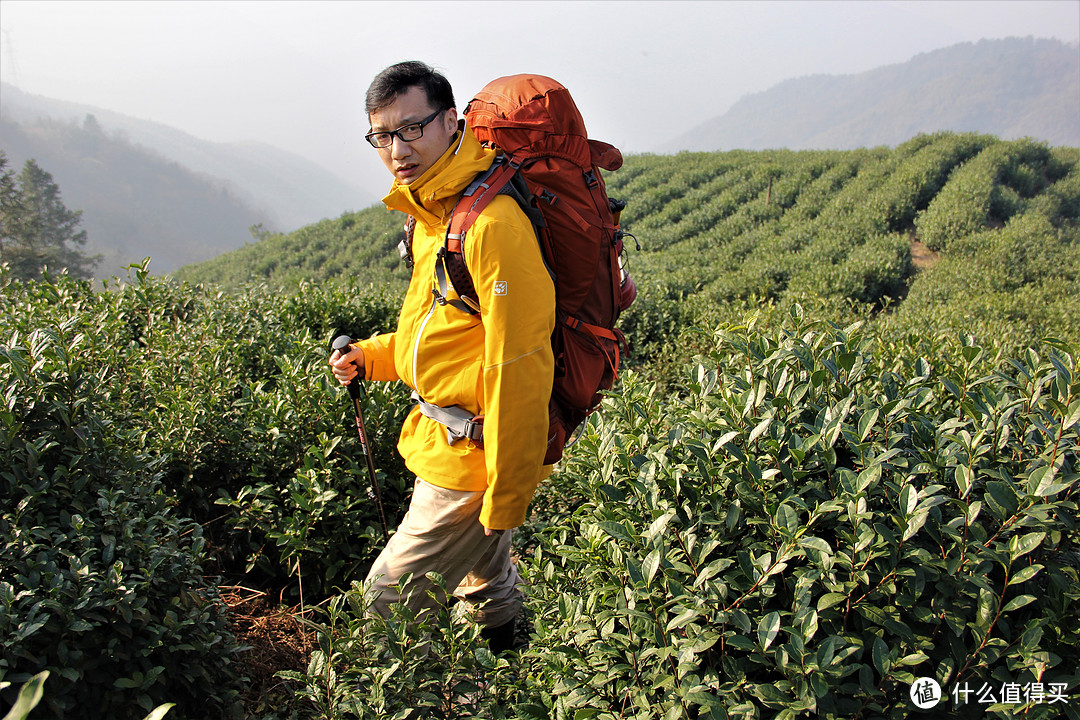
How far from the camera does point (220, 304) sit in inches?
205

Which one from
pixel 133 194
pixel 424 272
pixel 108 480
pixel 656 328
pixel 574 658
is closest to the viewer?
pixel 574 658

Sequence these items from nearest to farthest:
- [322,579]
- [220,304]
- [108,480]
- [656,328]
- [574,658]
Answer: [574,658] < [108,480] < [322,579] < [220,304] < [656,328]

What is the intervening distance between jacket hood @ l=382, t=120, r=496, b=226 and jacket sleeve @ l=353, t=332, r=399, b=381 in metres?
0.66

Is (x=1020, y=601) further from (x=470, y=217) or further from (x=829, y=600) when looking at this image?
(x=470, y=217)

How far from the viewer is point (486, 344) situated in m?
2.00

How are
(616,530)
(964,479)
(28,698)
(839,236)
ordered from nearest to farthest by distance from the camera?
1. (28,698)
2. (964,479)
3. (616,530)
4. (839,236)

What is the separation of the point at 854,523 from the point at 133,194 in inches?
4781

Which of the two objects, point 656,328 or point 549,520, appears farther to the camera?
point 656,328

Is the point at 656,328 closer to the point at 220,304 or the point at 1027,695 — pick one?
the point at 220,304

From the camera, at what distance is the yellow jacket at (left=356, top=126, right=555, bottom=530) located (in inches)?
77.9

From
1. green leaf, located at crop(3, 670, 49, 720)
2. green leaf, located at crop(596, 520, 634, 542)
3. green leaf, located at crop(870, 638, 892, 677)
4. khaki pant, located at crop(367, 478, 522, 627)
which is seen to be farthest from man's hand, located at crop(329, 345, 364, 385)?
green leaf, located at crop(870, 638, 892, 677)

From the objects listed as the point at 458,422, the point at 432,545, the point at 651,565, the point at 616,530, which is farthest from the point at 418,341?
the point at 651,565

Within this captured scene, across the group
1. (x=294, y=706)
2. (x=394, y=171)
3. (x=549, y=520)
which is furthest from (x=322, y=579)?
(x=394, y=171)

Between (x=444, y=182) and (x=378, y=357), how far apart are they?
90 cm
